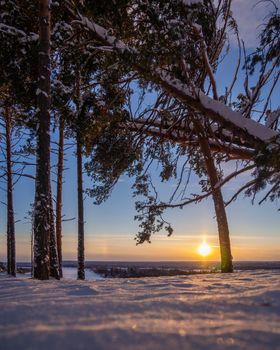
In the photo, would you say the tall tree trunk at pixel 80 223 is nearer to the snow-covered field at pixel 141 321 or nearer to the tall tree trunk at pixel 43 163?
the tall tree trunk at pixel 43 163

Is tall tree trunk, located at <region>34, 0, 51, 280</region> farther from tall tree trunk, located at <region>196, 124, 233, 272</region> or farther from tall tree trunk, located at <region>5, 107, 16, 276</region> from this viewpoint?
tall tree trunk, located at <region>5, 107, 16, 276</region>

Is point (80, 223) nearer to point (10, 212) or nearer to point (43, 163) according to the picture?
point (10, 212)

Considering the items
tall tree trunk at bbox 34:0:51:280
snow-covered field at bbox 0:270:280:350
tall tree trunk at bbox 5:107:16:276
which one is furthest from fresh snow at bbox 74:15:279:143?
tall tree trunk at bbox 5:107:16:276

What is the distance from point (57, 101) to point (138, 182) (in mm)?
4323

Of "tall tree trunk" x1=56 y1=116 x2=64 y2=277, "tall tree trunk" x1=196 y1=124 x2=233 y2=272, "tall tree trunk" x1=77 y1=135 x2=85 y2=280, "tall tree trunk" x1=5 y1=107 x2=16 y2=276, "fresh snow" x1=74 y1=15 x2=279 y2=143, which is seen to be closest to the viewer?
"fresh snow" x1=74 y1=15 x2=279 y2=143

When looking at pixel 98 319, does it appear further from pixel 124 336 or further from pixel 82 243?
pixel 82 243

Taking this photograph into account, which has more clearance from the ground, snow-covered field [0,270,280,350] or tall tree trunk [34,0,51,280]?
tall tree trunk [34,0,51,280]

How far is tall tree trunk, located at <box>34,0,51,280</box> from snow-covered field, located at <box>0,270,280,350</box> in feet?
11.4

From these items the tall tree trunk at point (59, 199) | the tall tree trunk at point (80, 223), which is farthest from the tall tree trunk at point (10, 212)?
the tall tree trunk at point (80, 223)

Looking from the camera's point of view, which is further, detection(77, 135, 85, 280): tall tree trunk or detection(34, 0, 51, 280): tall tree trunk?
detection(77, 135, 85, 280): tall tree trunk

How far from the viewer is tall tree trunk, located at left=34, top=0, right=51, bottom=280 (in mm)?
7234

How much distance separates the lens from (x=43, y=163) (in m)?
7.48

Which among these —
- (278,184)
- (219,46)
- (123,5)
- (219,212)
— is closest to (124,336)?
(123,5)

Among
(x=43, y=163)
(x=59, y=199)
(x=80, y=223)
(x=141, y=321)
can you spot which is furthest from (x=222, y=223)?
(x=141, y=321)
